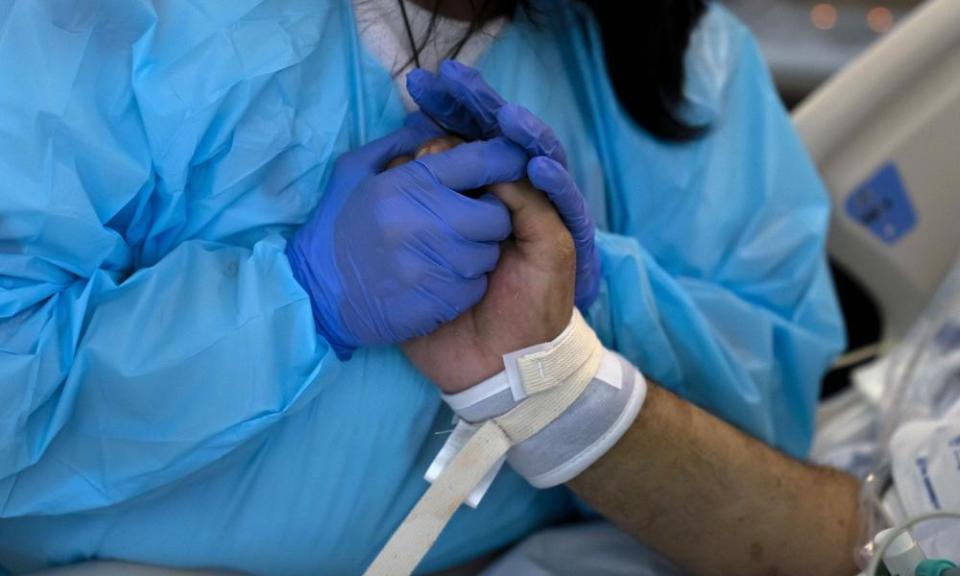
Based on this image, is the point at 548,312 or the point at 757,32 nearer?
the point at 548,312

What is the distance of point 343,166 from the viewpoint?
1.06 meters

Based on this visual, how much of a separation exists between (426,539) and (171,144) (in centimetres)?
41

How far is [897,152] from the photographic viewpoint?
1691 mm

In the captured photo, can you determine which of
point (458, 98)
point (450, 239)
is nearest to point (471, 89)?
point (458, 98)

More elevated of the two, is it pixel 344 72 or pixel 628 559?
pixel 344 72

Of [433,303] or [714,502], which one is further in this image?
[714,502]

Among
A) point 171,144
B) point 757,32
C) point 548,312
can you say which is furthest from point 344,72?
point 757,32

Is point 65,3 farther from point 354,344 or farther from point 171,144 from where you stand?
point 354,344

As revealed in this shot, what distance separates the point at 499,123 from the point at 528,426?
0.90ft

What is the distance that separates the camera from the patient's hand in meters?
1.04

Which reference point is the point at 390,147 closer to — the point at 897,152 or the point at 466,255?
the point at 466,255

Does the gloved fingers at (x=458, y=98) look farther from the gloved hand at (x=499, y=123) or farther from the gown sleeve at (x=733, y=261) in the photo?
the gown sleeve at (x=733, y=261)

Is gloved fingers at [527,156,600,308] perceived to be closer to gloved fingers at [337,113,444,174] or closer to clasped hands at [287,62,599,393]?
clasped hands at [287,62,599,393]

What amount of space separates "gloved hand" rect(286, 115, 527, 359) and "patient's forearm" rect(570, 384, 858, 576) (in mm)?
260
